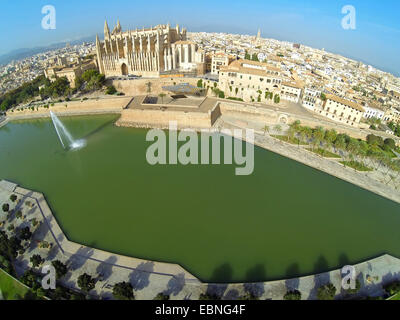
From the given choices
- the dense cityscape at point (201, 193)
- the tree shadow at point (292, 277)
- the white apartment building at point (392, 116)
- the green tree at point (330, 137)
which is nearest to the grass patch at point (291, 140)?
the dense cityscape at point (201, 193)

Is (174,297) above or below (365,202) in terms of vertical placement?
below

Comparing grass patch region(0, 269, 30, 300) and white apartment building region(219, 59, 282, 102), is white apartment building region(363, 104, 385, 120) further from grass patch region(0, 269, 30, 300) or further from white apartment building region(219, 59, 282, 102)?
grass patch region(0, 269, 30, 300)

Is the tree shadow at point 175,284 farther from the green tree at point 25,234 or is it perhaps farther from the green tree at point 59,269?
the green tree at point 25,234

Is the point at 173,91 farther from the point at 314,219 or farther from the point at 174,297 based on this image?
the point at 174,297

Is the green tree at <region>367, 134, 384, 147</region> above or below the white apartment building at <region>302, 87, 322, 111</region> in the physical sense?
below

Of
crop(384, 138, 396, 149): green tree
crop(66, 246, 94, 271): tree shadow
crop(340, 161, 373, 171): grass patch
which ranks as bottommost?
crop(66, 246, 94, 271): tree shadow

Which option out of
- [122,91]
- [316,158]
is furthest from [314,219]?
[122,91]

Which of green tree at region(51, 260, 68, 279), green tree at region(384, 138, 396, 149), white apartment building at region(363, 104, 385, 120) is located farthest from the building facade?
green tree at region(384, 138, 396, 149)
